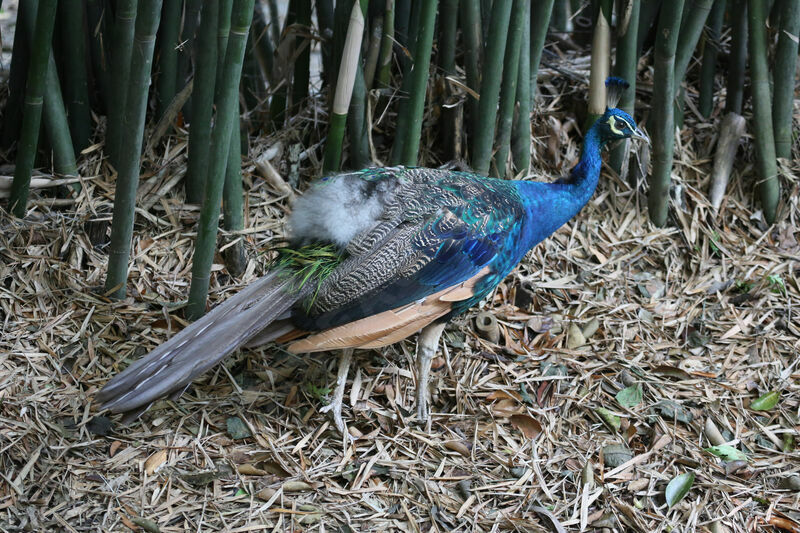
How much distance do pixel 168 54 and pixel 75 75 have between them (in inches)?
13.7

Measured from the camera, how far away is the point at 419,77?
118 inches

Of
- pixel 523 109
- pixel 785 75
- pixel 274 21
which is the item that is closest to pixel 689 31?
pixel 785 75

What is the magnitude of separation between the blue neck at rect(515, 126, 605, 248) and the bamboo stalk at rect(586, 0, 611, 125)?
0.38m

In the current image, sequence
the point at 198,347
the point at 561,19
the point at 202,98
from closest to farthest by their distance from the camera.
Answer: the point at 198,347 → the point at 202,98 → the point at 561,19

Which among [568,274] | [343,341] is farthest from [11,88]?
[568,274]

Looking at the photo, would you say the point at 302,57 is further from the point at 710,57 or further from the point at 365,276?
the point at 710,57

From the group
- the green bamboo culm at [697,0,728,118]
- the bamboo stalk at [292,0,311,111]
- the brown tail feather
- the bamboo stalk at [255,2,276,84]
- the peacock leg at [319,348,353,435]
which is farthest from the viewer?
the green bamboo culm at [697,0,728,118]

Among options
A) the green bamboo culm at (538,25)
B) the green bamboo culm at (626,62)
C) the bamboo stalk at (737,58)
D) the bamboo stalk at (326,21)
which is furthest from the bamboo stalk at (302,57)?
the bamboo stalk at (737,58)

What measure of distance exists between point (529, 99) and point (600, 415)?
132cm

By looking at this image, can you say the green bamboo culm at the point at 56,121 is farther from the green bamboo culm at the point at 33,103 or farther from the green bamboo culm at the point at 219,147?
the green bamboo culm at the point at 219,147

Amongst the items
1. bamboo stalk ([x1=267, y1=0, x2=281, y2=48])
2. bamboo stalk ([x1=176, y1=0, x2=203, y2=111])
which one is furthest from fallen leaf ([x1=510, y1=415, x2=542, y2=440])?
bamboo stalk ([x1=267, y1=0, x2=281, y2=48])

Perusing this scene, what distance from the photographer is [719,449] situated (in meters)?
2.74

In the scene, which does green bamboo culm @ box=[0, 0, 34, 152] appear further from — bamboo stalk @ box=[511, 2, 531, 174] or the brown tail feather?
bamboo stalk @ box=[511, 2, 531, 174]

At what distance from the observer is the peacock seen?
2403 millimetres
